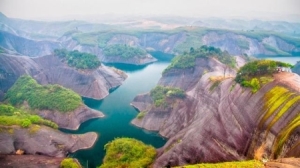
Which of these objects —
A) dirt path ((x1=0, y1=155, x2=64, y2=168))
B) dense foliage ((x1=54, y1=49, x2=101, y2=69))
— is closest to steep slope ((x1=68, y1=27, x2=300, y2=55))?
dense foliage ((x1=54, y1=49, x2=101, y2=69))

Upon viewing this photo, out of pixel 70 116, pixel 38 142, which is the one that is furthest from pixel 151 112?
pixel 38 142

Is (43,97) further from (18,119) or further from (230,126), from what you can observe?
(230,126)

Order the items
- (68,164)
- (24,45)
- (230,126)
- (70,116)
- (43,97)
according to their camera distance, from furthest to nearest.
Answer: (24,45) < (43,97) < (70,116) < (68,164) < (230,126)

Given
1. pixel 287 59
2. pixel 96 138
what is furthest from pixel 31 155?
pixel 287 59

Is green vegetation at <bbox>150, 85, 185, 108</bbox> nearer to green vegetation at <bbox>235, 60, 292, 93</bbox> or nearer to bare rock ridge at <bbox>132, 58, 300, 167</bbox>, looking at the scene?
bare rock ridge at <bbox>132, 58, 300, 167</bbox>

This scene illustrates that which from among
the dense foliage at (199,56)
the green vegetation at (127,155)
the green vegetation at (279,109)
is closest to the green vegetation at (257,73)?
the green vegetation at (279,109)

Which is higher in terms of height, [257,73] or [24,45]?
[257,73]

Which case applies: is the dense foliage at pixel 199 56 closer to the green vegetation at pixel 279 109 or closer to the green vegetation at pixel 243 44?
the green vegetation at pixel 279 109
